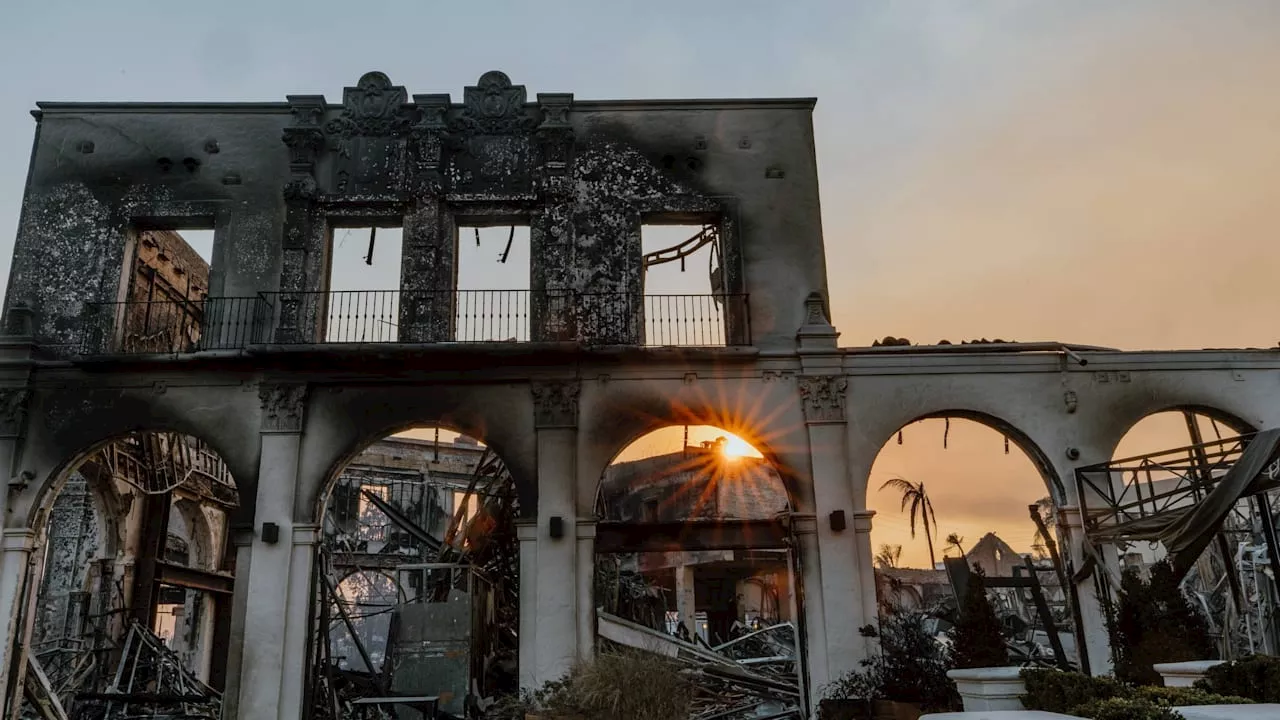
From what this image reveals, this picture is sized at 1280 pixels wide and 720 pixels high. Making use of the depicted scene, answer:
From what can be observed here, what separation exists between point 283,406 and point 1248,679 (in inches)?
495

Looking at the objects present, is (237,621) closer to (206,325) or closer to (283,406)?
(283,406)

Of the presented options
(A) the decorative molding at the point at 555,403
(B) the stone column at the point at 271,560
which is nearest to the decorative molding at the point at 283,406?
(B) the stone column at the point at 271,560

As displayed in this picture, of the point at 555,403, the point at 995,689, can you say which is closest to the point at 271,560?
the point at 555,403

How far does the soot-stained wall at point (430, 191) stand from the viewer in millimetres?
15016

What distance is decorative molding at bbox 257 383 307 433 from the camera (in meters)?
14.1

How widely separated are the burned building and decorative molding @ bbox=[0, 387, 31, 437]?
0.25 ft

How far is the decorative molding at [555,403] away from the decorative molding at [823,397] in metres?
3.57

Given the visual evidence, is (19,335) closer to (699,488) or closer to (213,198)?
(213,198)

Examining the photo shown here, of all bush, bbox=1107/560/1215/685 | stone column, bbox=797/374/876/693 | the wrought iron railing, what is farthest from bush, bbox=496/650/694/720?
the wrought iron railing

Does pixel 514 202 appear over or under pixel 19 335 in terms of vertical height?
over

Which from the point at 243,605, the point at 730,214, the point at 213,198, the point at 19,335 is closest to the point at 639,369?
the point at 730,214

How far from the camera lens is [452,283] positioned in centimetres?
1527

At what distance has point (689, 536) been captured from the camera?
53.9 ft

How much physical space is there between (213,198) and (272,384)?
366 centimetres
